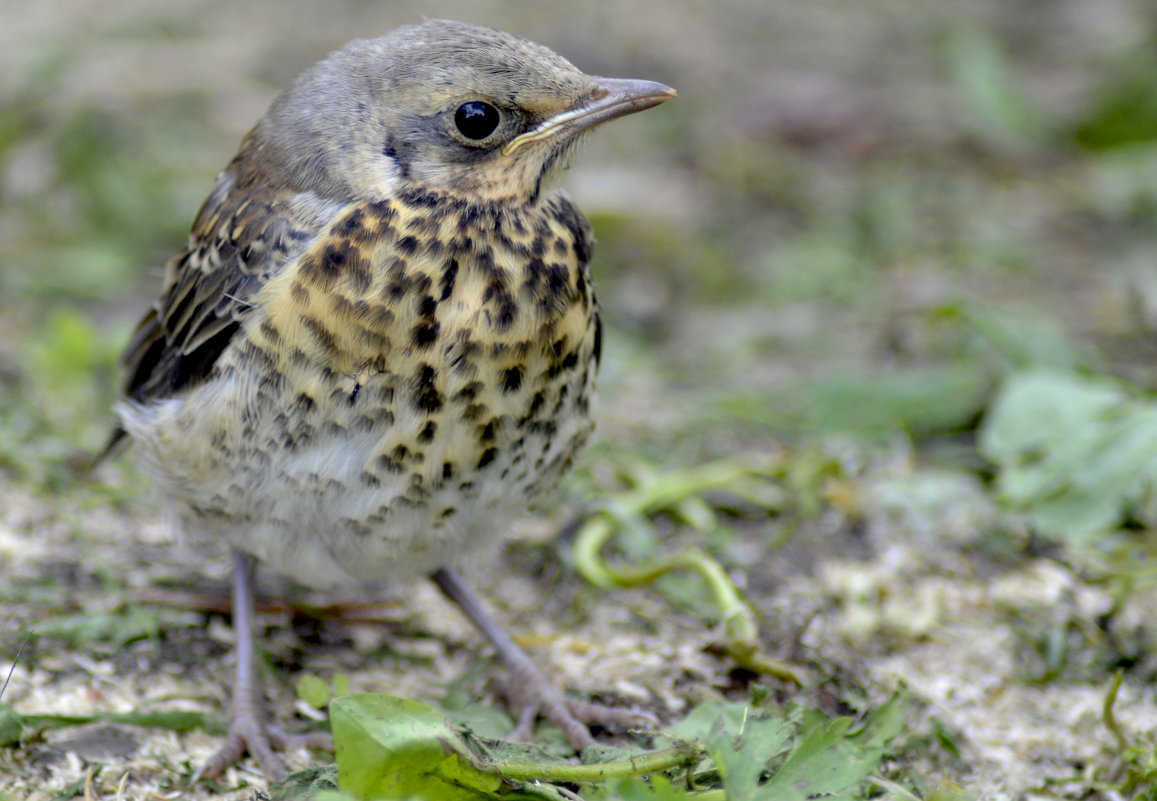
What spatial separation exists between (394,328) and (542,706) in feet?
3.37

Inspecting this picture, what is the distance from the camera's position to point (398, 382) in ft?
8.87

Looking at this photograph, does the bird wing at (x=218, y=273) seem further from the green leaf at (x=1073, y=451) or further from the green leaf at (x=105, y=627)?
the green leaf at (x=1073, y=451)

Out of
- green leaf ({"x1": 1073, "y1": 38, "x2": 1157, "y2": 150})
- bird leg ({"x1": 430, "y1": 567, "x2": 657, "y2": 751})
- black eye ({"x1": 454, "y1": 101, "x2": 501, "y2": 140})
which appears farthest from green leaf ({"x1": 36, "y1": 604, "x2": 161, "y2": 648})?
green leaf ({"x1": 1073, "y1": 38, "x2": 1157, "y2": 150})

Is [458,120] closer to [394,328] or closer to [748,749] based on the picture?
[394,328]

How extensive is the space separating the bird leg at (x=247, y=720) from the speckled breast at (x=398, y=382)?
31cm

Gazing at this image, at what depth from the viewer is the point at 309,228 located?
279 centimetres

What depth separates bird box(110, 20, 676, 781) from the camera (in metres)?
2.72

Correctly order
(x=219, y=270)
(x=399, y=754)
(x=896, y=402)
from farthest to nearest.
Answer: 1. (x=896, y=402)
2. (x=219, y=270)
3. (x=399, y=754)

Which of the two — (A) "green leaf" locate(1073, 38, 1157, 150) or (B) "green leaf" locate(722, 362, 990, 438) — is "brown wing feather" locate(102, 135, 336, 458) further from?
(A) "green leaf" locate(1073, 38, 1157, 150)

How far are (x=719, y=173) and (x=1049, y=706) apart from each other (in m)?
3.98

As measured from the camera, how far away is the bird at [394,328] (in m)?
2.72

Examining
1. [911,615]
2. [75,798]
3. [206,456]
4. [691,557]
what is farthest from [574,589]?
[75,798]

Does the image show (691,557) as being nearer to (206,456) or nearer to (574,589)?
(574,589)

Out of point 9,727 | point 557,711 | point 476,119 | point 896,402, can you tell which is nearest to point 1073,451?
point 896,402
